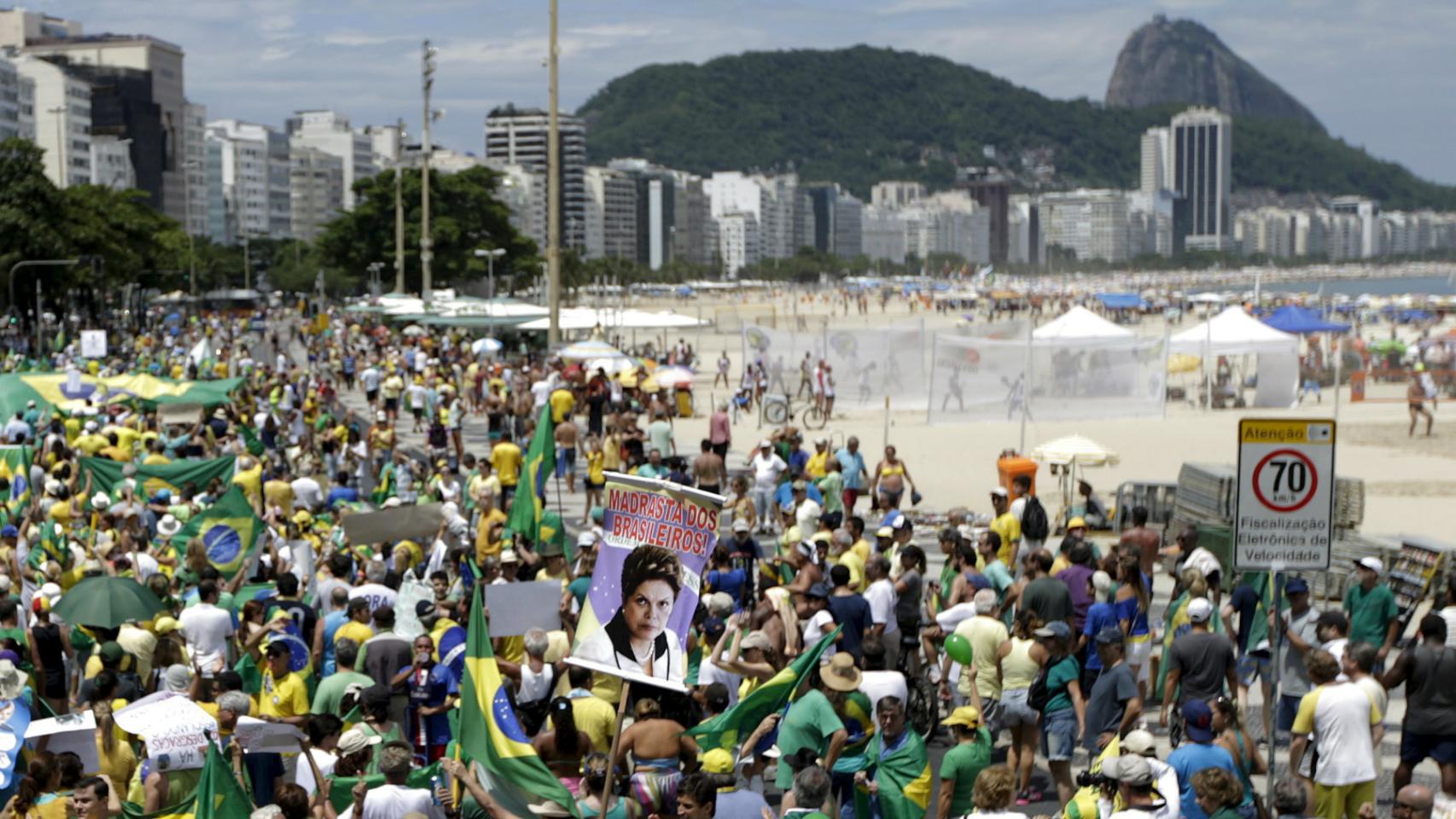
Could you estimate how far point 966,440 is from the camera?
2858cm

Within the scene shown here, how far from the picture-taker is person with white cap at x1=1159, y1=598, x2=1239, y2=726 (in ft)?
28.1

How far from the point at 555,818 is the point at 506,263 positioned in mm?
88220

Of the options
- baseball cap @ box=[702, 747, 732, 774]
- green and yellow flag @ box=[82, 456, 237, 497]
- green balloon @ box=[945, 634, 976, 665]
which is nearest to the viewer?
baseball cap @ box=[702, 747, 732, 774]

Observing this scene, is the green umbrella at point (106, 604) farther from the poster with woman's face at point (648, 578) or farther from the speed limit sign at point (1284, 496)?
the speed limit sign at point (1284, 496)

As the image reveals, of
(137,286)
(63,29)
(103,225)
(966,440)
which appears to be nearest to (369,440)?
(966,440)

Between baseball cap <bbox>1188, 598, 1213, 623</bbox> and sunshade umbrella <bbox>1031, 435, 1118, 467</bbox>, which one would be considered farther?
sunshade umbrella <bbox>1031, 435, 1118, 467</bbox>

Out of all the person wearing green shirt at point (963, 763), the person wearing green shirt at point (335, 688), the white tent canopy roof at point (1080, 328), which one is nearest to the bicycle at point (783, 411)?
the white tent canopy roof at point (1080, 328)

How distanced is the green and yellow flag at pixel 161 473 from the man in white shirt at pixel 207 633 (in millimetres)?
6219

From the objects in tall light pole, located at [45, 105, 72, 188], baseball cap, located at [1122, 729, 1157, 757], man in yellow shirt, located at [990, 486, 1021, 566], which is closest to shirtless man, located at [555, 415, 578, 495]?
man in yellow shirt, located at [990, 486, 1021, 566]

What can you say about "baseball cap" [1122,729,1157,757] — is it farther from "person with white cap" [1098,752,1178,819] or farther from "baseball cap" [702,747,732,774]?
"baseball cap" [702,747,732,774]

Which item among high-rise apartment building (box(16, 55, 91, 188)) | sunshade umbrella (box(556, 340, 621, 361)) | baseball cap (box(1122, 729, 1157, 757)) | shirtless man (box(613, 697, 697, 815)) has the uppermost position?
high-rise apartment building (box(16, 55, 91, 188))

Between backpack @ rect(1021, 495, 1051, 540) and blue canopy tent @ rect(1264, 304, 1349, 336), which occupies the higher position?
blue canopy tent @ rect(1264, 304, 1349, 336)

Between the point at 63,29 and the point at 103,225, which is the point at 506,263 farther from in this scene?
the point at 63,29

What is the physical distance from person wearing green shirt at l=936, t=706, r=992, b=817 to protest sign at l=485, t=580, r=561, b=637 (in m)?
2.68
